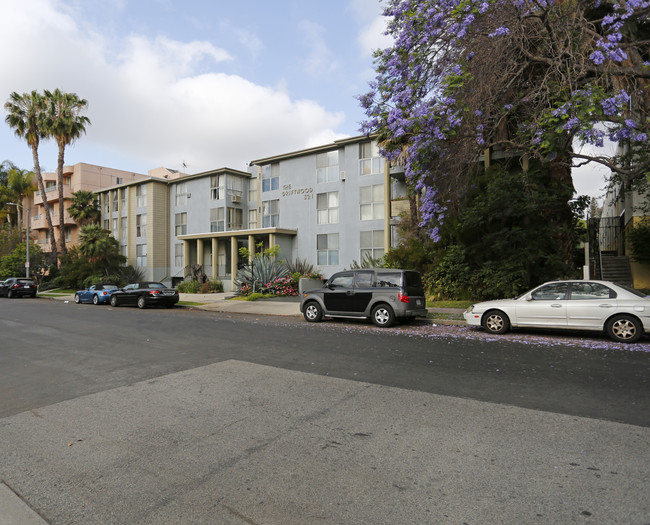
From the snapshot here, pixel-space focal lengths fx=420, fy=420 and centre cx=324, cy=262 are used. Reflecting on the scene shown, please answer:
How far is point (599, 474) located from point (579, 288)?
7800mm

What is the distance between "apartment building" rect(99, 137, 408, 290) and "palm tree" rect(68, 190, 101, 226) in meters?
2.20

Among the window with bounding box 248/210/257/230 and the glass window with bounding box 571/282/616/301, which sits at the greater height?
the window with bounding box 248/210/257/230

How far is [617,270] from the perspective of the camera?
810 inches

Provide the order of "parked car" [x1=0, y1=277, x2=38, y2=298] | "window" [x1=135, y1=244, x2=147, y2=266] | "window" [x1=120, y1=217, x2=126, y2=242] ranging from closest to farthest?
"parked car" [x1=0, y1=277, x2=38, y2=298] < "window" [x1=135, y1=244, x2=147, y2=266] < "window" [x1=120, y1=217, x2=126, y2=242]

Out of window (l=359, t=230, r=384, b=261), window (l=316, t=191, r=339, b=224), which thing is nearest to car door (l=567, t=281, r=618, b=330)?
window (l=359, t=230, r=384, b=261)

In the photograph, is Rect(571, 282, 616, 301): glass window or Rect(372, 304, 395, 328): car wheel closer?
Rect(571, 282, 616, 301): glass window

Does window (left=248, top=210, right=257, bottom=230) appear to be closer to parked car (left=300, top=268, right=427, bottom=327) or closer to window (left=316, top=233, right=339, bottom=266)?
window (left=316, top=233, right=339, bottom=266)

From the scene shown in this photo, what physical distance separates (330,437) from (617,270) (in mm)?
21830

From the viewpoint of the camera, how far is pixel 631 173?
1092cm

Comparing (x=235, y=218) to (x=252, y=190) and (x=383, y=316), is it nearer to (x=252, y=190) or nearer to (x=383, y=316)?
(x=252, y=190)

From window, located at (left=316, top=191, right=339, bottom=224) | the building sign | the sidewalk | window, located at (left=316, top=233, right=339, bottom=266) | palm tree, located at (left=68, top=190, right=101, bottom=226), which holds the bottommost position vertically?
the sidewalk

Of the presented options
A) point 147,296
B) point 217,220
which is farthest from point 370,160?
point 147,296

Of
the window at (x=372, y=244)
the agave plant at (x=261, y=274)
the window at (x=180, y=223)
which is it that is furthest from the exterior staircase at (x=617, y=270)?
the window at (x=180, y=223)

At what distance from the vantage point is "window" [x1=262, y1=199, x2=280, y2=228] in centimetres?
3047
